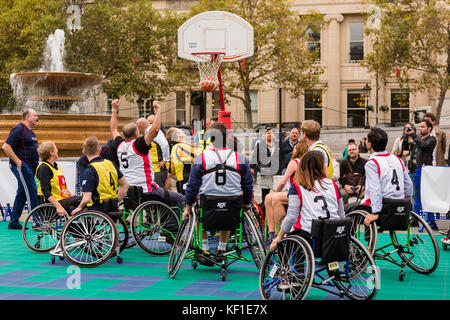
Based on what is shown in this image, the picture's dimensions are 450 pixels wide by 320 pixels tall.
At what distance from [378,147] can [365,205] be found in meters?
0.81

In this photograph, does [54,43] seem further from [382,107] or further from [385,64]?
[382,107]

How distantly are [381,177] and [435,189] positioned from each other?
14.0 feet

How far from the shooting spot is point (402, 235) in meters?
8.04

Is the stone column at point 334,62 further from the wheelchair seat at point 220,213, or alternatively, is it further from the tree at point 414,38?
the wheelchair seat at point 220,213

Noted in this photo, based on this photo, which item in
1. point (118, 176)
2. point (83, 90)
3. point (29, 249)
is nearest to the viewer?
point (118, 176)

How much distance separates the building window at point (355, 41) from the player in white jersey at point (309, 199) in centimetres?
4571

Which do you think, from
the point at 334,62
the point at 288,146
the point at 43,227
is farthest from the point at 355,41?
the point at 43,227

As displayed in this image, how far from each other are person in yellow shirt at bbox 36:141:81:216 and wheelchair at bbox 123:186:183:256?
32.7 inches

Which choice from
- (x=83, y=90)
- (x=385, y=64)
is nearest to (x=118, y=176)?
(x=83, y=90)

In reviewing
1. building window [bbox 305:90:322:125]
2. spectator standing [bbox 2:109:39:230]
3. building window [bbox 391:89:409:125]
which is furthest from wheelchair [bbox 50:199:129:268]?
building window [bbox 391:89:409:125]

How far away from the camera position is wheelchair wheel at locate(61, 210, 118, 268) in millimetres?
7973

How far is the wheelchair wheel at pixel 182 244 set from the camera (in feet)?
23.5

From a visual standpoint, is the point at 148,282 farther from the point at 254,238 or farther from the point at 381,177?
the point at 381,177
